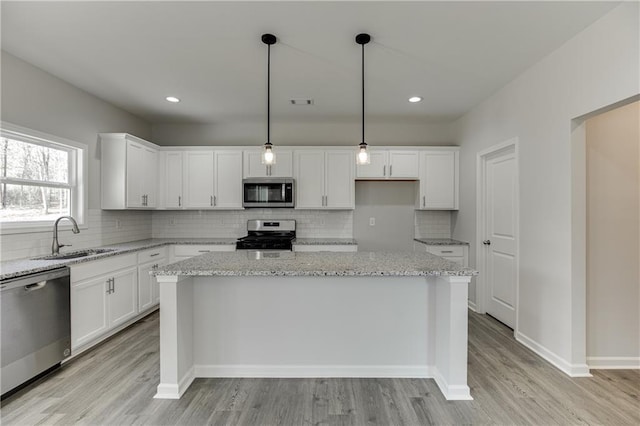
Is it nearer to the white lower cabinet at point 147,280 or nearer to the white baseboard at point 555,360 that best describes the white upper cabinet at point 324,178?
the white lower cabinet at point 147,280

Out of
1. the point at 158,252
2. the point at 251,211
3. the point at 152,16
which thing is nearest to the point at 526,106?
the point at 152,16

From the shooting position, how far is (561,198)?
2.63 meters

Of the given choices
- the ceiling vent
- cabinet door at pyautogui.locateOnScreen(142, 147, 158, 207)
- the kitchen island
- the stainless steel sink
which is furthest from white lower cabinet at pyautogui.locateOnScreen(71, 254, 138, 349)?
the ceiling vent

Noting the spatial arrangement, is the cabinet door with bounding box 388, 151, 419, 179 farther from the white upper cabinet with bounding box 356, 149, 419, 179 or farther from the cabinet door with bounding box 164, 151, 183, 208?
the cabinet door with bounding box 164, 151, 183, 208

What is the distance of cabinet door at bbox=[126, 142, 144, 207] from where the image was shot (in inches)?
154

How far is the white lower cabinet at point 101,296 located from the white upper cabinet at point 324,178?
234 centimetres

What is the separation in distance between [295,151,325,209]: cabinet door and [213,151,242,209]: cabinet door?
0.88 meters

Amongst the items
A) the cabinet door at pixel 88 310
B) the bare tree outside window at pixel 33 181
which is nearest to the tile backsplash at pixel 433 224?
the cabinet door at pixel 88 310

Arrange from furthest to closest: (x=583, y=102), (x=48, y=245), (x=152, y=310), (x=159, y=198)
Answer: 1. (x=159, y=198)
2. (x=152, y=310)
3. (x=48, y=245)
4. (x=583, y=102)

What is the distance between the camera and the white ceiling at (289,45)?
2170 millimetres

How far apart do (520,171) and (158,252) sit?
441 centimetres

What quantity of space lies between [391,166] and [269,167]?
71.7 inches

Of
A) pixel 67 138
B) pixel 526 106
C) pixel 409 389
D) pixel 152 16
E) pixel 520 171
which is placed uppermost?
pixel 152 16

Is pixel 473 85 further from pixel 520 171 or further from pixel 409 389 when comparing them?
pixel 409 389
